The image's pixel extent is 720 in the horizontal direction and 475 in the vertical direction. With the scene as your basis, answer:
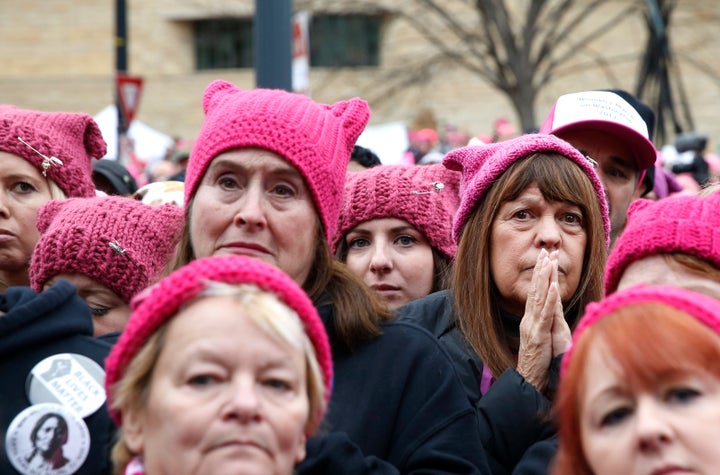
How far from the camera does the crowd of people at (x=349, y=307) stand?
273cm

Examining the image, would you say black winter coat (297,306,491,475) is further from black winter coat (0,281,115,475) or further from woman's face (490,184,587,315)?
woman's face (490,184,587,315)

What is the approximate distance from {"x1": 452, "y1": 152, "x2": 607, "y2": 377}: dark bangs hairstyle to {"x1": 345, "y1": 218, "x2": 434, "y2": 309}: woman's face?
74cm

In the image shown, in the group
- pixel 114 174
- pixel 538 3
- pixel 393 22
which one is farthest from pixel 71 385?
pixel 393 22

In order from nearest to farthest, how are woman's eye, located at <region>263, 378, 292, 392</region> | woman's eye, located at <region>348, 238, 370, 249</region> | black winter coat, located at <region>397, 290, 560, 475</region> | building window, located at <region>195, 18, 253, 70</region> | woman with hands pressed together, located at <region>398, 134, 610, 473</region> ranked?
woman's eye, located at <region>263, 378, 292, 392</region>
black winter coat, located at <region>397, 290, 560, 475</region>
woman with hands pressed together, located at <region>398, 134, 610, 473</region>
woman's eye, located at <region>348, 238, 370, 249</region>
building window, located at <region>195, 18, 253, 70</region>

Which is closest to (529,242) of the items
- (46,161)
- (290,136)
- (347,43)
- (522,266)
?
(522,266)

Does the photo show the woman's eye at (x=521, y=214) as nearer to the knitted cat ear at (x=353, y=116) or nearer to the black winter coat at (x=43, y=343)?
the knitted cat ear at (x=353, y=116)

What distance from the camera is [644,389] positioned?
265 cm

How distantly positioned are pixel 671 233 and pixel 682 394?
954mm

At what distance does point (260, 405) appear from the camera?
2.72m

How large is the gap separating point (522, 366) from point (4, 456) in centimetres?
166

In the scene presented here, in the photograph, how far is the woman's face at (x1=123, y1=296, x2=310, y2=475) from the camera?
106 inches

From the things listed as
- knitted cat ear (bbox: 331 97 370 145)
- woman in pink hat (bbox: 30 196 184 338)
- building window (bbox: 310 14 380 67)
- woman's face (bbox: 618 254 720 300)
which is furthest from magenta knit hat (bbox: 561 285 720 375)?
building window (bbox: 310 14 380 67)

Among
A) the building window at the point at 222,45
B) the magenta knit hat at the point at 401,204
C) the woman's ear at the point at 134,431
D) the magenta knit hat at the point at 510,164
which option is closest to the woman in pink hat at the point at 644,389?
the woman's ear at the point at 134,431

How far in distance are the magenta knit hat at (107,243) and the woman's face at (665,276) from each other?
167 centimetres
